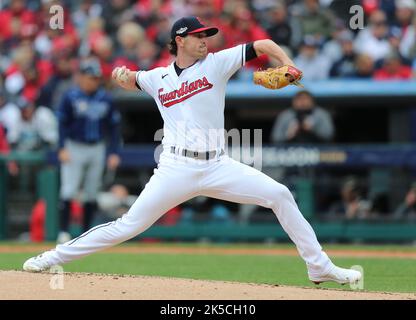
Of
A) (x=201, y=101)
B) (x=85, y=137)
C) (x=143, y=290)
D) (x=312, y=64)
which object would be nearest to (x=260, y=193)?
(x=201, y=101)

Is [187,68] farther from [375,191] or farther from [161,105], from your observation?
[375,191]

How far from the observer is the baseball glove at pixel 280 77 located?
6008mm

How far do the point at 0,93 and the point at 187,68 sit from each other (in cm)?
894

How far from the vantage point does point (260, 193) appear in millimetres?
6371

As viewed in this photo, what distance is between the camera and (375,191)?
39.5 feet

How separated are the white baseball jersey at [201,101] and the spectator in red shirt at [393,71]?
6.64 metres

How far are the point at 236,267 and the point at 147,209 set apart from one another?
2.75 metres

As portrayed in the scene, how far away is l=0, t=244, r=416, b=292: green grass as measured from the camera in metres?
7.63

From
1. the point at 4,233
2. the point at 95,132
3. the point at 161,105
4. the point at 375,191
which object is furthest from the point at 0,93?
the point at 161,105

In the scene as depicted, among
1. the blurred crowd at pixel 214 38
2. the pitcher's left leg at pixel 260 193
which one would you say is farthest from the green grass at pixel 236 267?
the blurred crowd at pixel 214 38

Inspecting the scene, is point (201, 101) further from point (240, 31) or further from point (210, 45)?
point (240, 31)

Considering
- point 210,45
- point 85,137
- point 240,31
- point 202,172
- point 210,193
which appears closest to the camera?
point 202,172

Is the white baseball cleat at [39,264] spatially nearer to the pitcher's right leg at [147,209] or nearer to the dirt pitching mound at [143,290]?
the dirt pitching mound at [143,290]

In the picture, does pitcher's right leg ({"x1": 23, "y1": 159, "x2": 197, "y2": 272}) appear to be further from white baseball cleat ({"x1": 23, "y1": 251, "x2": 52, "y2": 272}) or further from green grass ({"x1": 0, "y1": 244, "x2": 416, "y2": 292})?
green grass ({"x1": 0, "y1": 244, "x2": 416, "y2": 292})
